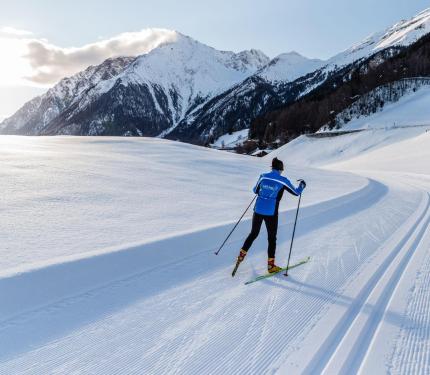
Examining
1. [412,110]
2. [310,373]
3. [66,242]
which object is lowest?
[310,373]

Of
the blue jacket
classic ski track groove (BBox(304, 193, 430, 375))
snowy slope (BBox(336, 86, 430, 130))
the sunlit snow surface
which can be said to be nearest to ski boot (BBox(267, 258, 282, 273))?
the blue jacket

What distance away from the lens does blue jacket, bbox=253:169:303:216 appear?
7.26 metres

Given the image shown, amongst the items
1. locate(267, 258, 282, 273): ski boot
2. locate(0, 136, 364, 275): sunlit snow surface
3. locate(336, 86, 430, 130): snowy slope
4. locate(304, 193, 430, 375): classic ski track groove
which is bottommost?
locate(304, 193, 430, 375): classic ski track groove

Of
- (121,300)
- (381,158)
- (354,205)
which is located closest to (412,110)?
(381,158)

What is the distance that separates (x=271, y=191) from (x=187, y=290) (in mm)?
2270

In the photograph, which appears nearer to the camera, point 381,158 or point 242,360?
point 242,360

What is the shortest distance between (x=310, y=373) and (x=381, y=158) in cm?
5572

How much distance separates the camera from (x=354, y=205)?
15398mm

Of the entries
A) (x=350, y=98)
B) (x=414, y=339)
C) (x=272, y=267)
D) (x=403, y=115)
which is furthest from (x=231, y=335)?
(x=350, y=98)

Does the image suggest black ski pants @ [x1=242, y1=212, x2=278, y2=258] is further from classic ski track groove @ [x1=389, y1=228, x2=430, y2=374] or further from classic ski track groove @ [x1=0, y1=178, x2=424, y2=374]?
classic ski track groove @ [x1=389, y1=228, x2=430, y2=374]

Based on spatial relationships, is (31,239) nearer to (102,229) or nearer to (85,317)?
(102,229)

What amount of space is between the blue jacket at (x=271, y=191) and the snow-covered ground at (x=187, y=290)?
113cm

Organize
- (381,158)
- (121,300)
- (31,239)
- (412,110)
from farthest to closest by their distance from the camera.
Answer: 1. (412,110)
2. (381,158)
3. (31,239)
4. (121,300)

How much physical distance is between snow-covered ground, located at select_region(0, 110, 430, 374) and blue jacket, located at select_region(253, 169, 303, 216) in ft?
3.72
